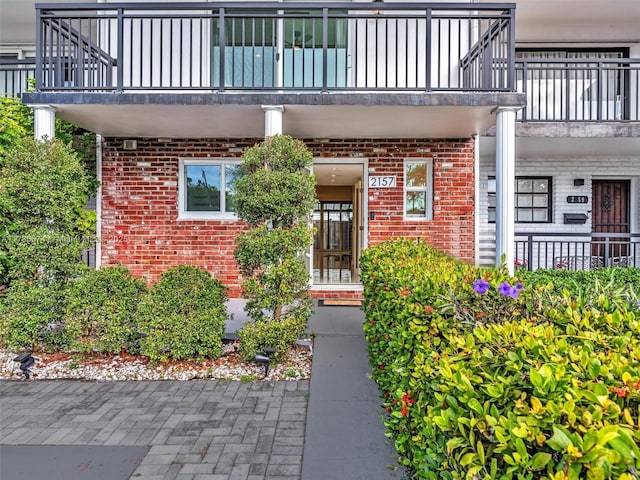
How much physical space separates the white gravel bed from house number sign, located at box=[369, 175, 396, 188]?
12.3ft

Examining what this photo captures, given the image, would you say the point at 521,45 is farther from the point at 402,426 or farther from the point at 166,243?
the point at 402,426

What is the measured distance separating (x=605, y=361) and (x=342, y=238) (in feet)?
33.9

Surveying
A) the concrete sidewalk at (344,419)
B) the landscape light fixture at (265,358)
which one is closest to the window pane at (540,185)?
the concrete sidewalk at (344,419)

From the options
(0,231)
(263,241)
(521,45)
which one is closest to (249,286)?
(263,241)

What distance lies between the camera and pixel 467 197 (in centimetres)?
726

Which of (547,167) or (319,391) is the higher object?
(547,167)

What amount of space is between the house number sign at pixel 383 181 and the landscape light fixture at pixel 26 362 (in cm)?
551

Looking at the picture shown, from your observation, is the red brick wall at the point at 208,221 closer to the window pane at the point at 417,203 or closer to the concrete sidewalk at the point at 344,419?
the window pane at the point at 417,203

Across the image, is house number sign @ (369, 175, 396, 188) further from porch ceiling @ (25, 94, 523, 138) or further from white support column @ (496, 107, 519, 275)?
white support column @ (496, 107, 519, 275)

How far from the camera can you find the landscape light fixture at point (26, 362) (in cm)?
416

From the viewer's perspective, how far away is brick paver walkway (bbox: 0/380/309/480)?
263cm

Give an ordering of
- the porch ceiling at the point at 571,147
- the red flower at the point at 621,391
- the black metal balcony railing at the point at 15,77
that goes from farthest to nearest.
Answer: the porch ceiling at the point at 571,147
the black metal balcony railing at the point at 15,77
the red flower at the point at 621,391

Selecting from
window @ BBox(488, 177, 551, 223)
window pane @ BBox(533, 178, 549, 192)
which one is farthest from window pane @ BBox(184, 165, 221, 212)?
window pane @ BBox(533, 178, 549, 192)

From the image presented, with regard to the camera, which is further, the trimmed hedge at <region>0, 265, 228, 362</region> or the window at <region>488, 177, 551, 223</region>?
the window at <region>488, 177, 551, 223</region>
